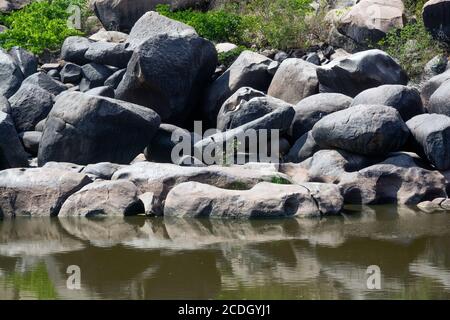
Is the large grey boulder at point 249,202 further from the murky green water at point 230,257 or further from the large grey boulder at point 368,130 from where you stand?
the large grey boulder at point 368,130

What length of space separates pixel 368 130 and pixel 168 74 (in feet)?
15.0

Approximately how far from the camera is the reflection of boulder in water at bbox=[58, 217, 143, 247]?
1021cm

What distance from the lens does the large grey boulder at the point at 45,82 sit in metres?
16.9

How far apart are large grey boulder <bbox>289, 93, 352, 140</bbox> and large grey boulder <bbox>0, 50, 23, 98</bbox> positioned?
6333 millimetres

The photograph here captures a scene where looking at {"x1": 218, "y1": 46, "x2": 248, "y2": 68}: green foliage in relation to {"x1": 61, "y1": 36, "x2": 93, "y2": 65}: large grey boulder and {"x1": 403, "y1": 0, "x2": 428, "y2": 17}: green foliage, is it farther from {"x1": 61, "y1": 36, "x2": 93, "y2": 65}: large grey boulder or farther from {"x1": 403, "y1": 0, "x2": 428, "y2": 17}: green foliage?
{"x1": 403, "y1": 0, "x2": 428, "y2": 17}: green foliage

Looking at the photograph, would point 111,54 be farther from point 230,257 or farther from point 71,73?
point 230,257

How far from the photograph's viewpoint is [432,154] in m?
12.6

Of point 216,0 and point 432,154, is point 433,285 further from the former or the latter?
point 216,0

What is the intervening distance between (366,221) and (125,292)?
4.52 meters

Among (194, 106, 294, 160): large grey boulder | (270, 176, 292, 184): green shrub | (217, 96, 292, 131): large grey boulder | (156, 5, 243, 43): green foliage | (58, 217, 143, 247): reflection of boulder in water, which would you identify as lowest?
(58, 217, 143, 247): reflection of boulder in water

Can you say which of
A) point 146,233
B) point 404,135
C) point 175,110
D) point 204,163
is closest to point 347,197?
point 404,135

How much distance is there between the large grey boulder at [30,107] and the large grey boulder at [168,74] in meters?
1.61

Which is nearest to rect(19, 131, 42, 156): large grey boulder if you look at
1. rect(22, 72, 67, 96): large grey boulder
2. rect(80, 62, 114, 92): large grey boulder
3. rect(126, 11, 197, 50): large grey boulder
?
rect(22, 72, 67, 96): large grey boulder

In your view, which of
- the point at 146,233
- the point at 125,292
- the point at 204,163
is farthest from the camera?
the point at 204,163
